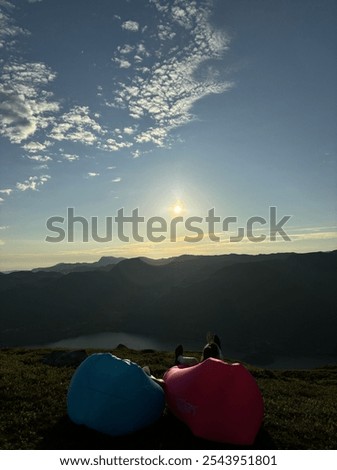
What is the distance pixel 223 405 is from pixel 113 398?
355 cm

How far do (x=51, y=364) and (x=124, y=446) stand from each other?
19.0m

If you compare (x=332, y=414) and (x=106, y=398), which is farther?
(x=332, y=414)

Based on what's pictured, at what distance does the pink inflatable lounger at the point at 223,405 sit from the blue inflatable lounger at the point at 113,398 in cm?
134

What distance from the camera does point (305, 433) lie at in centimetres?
1265

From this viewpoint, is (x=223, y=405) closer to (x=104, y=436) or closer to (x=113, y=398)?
(x=113, y=398)

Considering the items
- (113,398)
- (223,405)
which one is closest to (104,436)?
(113,398)

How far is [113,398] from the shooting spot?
1106 centimetres

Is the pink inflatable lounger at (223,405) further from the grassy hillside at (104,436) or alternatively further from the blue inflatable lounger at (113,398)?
the blue inflatable lounger at (113,398)

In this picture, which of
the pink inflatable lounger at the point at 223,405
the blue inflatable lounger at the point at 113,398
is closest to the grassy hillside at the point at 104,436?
the blue inflatable lounger at the point at 113,398

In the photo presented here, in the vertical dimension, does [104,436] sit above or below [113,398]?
below
